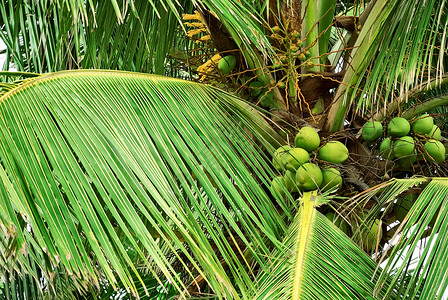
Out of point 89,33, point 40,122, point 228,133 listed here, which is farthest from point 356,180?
point 89,33

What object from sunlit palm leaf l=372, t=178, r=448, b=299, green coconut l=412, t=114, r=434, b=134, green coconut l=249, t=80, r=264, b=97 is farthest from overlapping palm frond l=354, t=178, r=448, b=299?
green coconut l=249, t=80, r=264, b=97

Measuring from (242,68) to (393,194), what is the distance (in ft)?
2.37

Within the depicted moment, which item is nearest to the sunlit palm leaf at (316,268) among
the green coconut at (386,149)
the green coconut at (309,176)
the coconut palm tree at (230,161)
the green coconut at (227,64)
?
the coconut palm tree at (230,161)

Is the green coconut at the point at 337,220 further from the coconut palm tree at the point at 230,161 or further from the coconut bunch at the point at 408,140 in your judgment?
the coconut bunch at the point at 408,140

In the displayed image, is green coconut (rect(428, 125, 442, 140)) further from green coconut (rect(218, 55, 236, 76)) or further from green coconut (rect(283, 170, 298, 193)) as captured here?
green coconut (rect(218, 55, 236, 76))

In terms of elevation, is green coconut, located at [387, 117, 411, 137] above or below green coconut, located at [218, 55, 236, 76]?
below

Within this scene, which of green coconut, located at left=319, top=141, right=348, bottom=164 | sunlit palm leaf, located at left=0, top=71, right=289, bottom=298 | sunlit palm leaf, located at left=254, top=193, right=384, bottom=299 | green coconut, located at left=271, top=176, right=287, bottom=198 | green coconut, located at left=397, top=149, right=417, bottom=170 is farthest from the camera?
green coconut, located at left=397, top=149, right=417, bottom=170

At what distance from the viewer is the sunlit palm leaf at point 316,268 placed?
1.42 m

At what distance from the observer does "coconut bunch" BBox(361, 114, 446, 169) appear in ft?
6.34

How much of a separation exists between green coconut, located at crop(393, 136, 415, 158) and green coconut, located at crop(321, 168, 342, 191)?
0.23 meters

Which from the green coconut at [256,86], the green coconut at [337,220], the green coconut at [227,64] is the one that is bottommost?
the green coconut at [337,220]

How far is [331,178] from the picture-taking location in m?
1.83

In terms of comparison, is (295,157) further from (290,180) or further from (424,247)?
(424,247)

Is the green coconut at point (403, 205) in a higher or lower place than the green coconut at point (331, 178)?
lower
